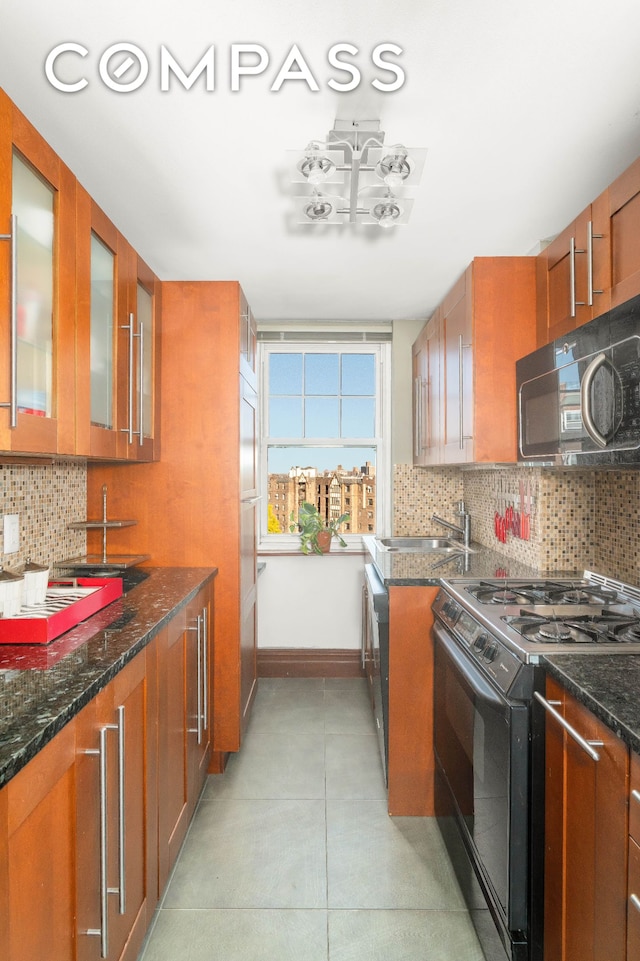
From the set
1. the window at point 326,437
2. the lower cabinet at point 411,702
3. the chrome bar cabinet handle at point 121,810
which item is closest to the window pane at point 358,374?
the window at point 326,437

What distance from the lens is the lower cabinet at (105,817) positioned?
0.92m

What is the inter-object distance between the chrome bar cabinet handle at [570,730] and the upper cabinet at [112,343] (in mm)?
1377

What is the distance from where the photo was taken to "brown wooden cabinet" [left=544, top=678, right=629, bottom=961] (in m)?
1.03

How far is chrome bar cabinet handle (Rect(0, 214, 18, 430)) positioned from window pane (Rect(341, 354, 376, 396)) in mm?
2844

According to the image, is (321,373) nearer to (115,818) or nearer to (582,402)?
(582,402)

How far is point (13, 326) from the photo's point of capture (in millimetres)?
1254

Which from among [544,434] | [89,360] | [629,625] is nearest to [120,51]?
[89,360]

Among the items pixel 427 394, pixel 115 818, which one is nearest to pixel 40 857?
pixel 115 818

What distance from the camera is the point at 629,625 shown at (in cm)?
159

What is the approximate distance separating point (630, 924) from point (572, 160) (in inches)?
77.6

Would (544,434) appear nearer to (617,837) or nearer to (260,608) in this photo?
(617,837)

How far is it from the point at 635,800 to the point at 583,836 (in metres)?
0.27

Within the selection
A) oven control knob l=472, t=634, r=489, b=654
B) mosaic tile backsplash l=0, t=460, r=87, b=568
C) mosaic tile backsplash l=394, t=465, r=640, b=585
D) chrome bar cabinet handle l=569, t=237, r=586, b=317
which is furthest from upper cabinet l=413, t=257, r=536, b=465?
mosaic tile backsplash l=0, t=460, r=87, b=568

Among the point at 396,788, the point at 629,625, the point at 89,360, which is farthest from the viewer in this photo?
the point at 396,788
